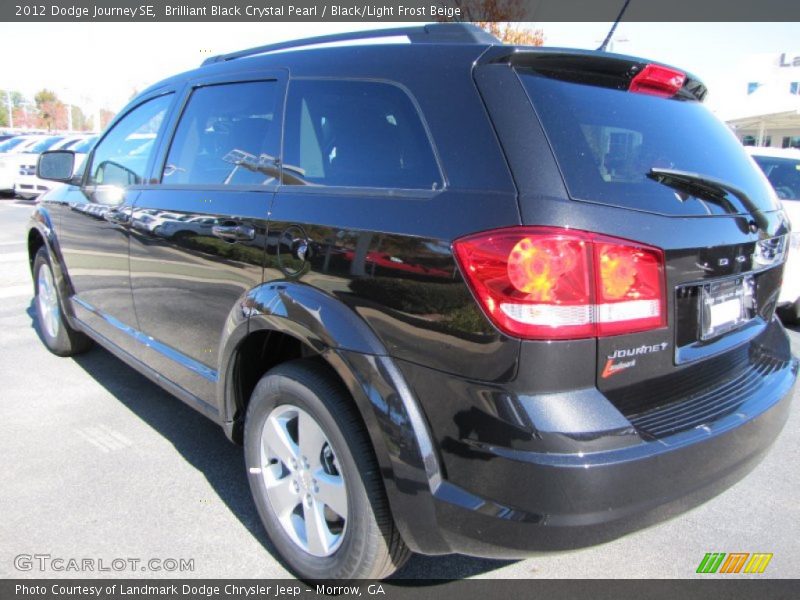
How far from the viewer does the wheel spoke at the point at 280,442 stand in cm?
230

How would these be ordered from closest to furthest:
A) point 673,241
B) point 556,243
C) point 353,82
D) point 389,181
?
point 556,243, point 673,241, point 389,181, point 353,82

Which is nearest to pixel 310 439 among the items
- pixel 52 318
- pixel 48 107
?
pixel 52 318

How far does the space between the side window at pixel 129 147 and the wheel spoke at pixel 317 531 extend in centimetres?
208

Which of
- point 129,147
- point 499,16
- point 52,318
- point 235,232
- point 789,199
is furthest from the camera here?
point 499,16

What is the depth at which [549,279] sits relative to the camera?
163cm

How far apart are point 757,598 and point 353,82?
2.44 meters

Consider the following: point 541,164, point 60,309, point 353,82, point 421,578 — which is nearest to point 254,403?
point 421,578

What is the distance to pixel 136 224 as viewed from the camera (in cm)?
320

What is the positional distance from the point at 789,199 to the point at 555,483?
568cm

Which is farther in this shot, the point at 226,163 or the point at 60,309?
the point at 60,309

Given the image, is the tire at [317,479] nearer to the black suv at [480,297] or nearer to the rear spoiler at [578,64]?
the black suv at [480,297]

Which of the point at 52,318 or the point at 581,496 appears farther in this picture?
the point at 52,318

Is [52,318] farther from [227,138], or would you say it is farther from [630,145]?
[630,145]

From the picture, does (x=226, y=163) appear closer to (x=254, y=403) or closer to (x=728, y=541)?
(x=254, y=403)
